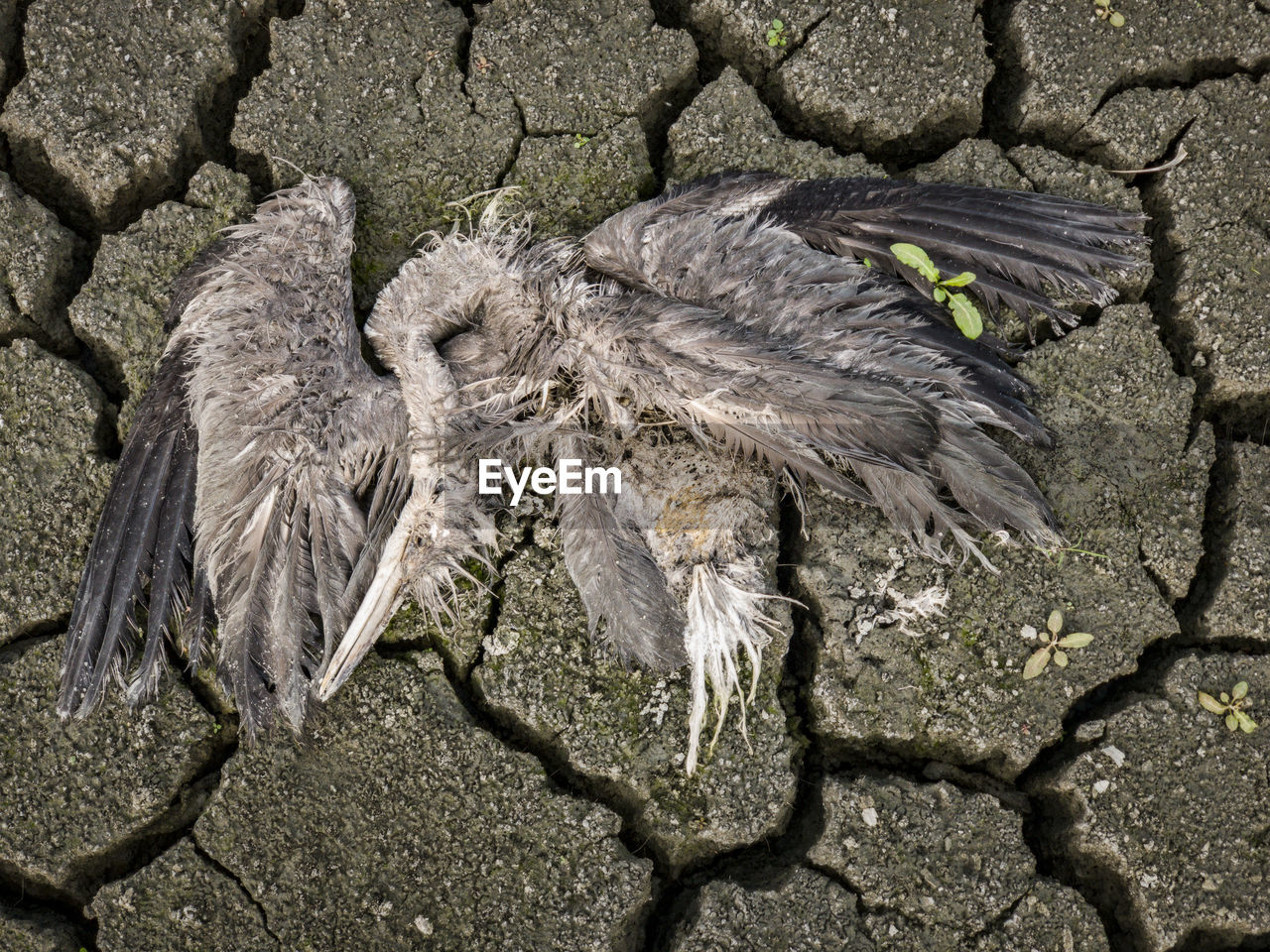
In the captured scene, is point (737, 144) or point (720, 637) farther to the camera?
point (737, 144)

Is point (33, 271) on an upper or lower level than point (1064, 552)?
upper

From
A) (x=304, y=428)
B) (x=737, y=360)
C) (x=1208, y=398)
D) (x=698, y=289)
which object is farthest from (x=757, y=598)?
(x=1208, y=398)

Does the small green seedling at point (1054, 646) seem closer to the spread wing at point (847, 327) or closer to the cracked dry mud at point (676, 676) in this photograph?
the cracked dry mud at point (676, 676)

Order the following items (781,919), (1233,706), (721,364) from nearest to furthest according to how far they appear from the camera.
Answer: (721,364), (781,919), (1233,706)

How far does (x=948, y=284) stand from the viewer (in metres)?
2.30

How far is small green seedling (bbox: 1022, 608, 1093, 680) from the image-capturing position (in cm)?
232

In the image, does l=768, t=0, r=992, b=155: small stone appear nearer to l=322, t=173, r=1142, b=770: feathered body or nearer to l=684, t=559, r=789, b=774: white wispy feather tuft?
l=322, t=173, r=1142, b=770: feathered body

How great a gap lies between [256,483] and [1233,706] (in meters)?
2.76

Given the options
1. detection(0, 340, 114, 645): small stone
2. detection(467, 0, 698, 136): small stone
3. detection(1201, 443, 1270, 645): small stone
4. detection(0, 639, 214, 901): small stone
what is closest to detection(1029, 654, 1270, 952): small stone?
detection(1201, 443, 1270, 645): small stone

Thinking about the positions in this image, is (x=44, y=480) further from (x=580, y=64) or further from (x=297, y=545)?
(x=580, y=64)

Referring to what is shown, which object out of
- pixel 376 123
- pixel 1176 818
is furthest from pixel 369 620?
pixel 1176 818

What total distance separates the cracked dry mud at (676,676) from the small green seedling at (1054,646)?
39 mm

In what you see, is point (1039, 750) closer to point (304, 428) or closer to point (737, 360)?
point (737, 360)

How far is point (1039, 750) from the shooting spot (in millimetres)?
2320
